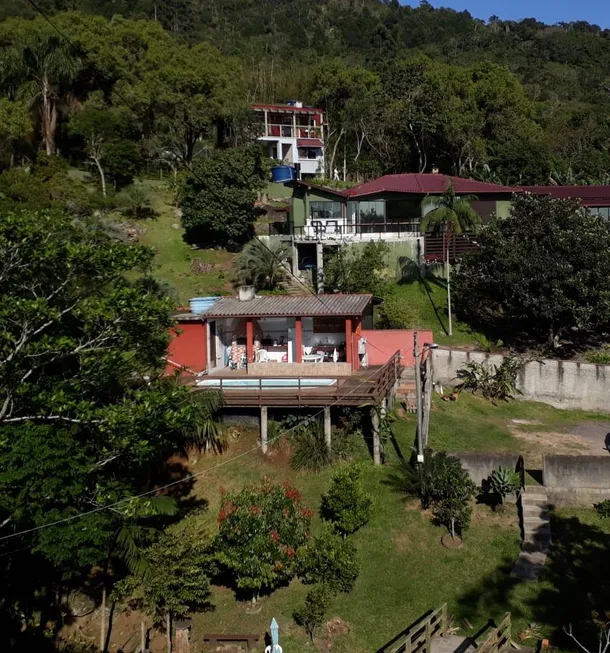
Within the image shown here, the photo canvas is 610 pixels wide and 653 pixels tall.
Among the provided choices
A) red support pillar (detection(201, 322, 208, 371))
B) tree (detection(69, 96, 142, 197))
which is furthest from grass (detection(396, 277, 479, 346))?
tree (detection(69, 96, 142, 197))

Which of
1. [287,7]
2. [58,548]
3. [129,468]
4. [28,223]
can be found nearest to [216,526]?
[129,468]

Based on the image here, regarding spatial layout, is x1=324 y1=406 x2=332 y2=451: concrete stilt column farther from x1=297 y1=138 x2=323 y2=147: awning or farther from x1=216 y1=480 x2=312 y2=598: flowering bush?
x1=297 y1=138 x2=323 y2=147: awning

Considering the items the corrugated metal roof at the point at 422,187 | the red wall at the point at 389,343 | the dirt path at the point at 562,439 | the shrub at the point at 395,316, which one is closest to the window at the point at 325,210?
the corrugated metal roof at the point at 422,187

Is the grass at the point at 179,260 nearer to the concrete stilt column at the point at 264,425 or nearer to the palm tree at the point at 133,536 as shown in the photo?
the concrete stilt column at the point at 264,425

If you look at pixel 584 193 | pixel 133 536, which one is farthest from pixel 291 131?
pixel 133 536

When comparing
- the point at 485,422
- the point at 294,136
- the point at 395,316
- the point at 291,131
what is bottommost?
the point at 485,422

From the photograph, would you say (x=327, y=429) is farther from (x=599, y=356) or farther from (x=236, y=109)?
(x=236, y=109)

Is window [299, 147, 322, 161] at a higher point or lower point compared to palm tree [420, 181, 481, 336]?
higher
